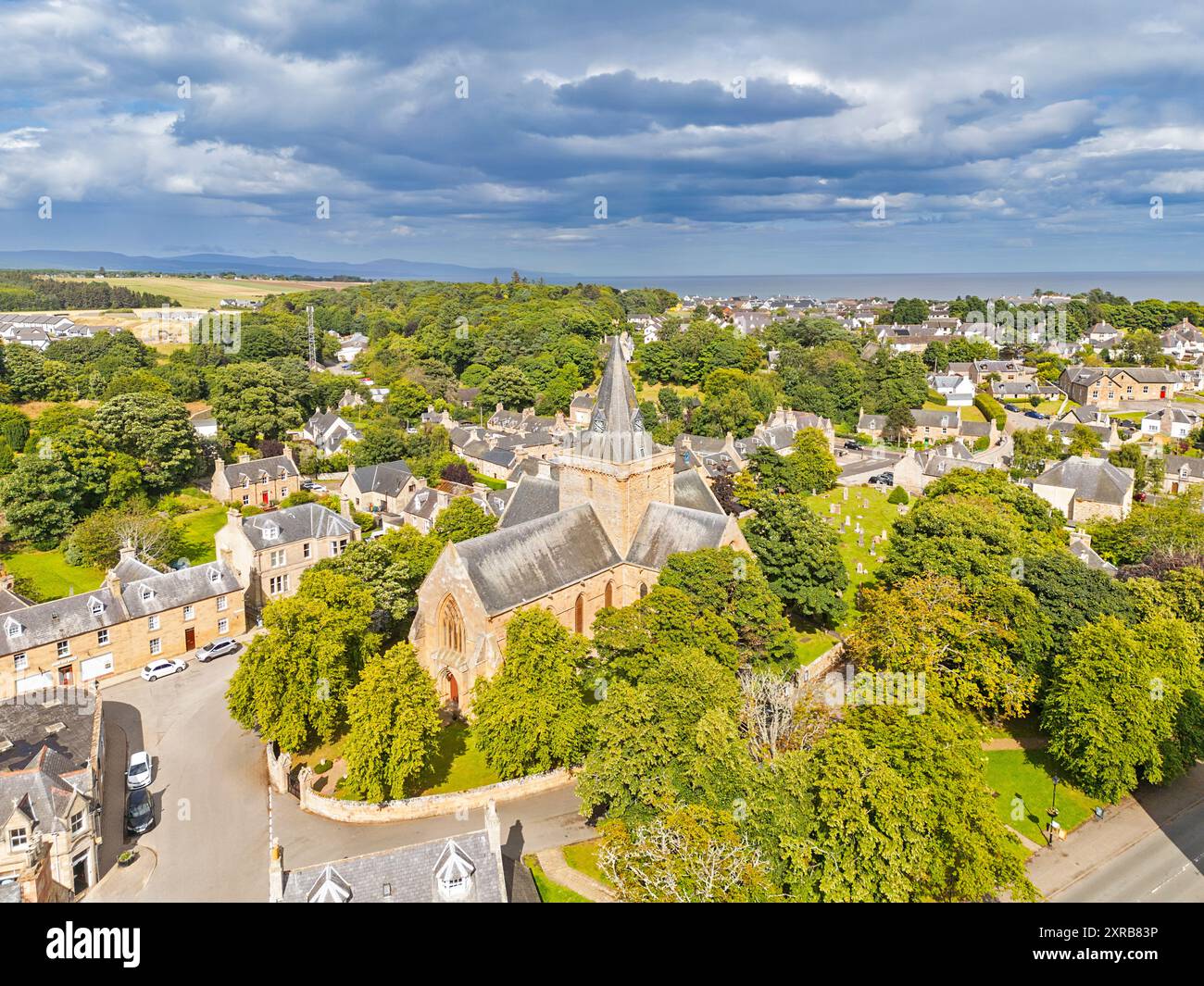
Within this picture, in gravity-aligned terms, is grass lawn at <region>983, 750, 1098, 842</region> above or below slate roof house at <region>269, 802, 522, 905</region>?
below

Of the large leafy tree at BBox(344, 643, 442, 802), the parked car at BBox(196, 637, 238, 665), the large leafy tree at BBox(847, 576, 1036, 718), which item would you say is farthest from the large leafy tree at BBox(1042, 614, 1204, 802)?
the parked car at BBox(196, 637, 238, 665)

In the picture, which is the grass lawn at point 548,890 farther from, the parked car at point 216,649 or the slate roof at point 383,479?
the slate roof at point 383,479

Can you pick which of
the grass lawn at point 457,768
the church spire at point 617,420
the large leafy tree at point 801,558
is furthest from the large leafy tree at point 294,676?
the large leafy tree at point 801,558

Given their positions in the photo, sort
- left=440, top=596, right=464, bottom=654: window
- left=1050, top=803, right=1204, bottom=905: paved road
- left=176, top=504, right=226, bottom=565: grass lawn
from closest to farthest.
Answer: left=1050, top=803, right=1204, bottom=905: paved road, left=440, top=596, right=464, bottom=654: window, left=176, top=504, right=226, bottom=565: grass lawn

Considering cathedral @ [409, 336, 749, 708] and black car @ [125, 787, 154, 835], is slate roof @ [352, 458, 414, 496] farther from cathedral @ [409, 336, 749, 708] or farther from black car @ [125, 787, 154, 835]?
black car @ [125, 787, 154, 835]

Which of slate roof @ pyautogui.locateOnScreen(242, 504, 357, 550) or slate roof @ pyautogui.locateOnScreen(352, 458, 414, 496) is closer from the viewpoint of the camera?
slate roof @ pyautogui.locateOnScreen(242, 504, 357, 550)
